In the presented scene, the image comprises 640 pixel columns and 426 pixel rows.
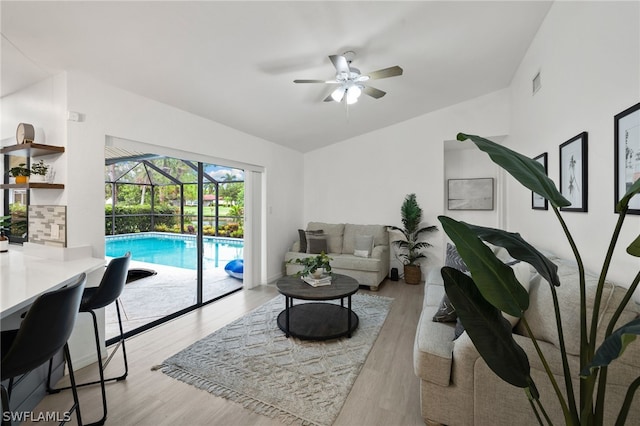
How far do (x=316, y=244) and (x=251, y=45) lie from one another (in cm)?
331

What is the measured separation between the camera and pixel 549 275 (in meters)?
1.05

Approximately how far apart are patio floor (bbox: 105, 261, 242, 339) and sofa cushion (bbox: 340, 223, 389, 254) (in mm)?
1984

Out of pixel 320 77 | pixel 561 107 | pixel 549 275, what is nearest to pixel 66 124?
pixel 320 77

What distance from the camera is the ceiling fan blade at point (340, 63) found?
2382mm

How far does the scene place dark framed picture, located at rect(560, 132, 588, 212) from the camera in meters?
1.96

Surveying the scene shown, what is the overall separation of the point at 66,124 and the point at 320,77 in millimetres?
2347

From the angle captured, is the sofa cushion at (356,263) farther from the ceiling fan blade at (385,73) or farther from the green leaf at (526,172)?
the green leaf at (526,172)

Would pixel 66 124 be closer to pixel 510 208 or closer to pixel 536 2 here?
pixel 536 2

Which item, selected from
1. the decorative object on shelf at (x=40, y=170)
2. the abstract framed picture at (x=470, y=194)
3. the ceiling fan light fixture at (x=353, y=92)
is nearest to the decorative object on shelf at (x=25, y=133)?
the decorative object on shelf at (x=40, y=170)

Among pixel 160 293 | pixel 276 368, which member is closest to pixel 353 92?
pixel 276 368

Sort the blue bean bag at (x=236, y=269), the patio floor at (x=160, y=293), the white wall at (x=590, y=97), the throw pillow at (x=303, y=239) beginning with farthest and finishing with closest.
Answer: the throw pillow at (x=303, y=239) < the blue bean bag at (x=236, y=269) < the patio floor at (x=160, y=293) < the white wall at (x=590, y=97)

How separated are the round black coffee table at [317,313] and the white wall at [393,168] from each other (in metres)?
2.37

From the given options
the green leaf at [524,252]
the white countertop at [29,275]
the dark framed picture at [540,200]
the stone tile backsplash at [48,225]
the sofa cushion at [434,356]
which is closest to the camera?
the green leaf at [524,252]

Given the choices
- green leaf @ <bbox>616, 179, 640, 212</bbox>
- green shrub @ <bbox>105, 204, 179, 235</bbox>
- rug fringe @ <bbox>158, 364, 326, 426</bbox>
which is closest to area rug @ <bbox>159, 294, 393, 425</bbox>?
rug fringe @ <bbox>158, 364, 326, 426</bbox>
